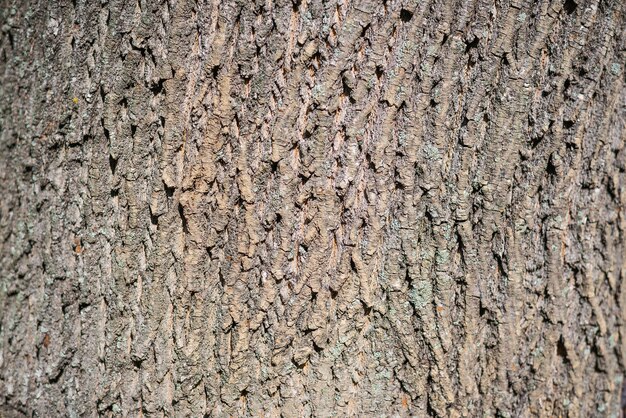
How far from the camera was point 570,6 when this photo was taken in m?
1.55

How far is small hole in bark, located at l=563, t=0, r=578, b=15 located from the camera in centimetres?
154

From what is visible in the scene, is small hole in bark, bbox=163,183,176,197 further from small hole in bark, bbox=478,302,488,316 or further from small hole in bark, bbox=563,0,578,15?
small hole in bark, bbox=563,0,578,15

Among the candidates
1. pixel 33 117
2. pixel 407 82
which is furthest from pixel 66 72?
pixel 407 82

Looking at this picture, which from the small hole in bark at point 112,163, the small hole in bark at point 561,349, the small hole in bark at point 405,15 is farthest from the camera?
the small hole in bark at point 561,349

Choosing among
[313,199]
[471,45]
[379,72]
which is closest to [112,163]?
[313,199]

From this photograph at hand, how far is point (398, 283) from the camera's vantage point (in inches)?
63.5

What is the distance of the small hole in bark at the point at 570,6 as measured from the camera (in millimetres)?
1541

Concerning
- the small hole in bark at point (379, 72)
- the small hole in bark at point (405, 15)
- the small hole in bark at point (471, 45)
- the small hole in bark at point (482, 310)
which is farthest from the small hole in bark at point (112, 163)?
the small hole in bark at point (482, 310)

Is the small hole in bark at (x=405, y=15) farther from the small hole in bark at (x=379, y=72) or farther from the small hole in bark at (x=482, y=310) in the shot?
the small hole in bark at (x=482, y=310)

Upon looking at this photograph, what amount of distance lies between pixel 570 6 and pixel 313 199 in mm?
808

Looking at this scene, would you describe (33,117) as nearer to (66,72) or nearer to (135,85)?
(66,72)

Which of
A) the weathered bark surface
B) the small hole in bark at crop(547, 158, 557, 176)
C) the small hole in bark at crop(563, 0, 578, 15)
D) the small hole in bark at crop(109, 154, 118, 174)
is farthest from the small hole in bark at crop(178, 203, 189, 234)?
the small hole in bark at crop(563, 0, 578, 15)

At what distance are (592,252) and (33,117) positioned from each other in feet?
5.43

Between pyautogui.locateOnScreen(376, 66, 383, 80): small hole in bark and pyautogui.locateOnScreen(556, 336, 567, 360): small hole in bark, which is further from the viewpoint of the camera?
pyautogui.locateOnScreen(556, 336, 567, 360): small hole in bark
